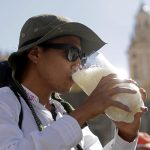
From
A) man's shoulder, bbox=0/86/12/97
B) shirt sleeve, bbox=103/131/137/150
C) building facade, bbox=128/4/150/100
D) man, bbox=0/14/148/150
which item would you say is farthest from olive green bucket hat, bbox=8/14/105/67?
building facade, bbox=128/4/150/100

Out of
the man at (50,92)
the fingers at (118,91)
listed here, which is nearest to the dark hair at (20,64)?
the man at (50,92)

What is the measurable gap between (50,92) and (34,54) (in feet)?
0.65

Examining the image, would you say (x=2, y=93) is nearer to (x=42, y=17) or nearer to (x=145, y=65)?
(x=42, y=17)

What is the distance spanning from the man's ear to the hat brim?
5cm

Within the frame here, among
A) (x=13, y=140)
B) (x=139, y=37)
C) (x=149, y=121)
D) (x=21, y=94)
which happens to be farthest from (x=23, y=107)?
(x=139, y=37)

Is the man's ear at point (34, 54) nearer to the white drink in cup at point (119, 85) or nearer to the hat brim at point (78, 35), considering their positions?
the hat brim at point (78, 35)

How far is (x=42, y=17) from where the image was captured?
2873 mm

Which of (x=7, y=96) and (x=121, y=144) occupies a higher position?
(x=7, y=96)

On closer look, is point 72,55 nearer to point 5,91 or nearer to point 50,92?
point 50,92

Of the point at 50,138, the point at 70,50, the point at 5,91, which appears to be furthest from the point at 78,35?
the point at 50,138

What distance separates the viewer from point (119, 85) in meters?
2.45

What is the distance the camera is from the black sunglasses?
2.74 meters

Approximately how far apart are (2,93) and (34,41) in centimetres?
32

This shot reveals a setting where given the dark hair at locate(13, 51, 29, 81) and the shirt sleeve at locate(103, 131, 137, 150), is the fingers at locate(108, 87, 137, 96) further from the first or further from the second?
the dark hair at locate(13, 51, 29, 81)
